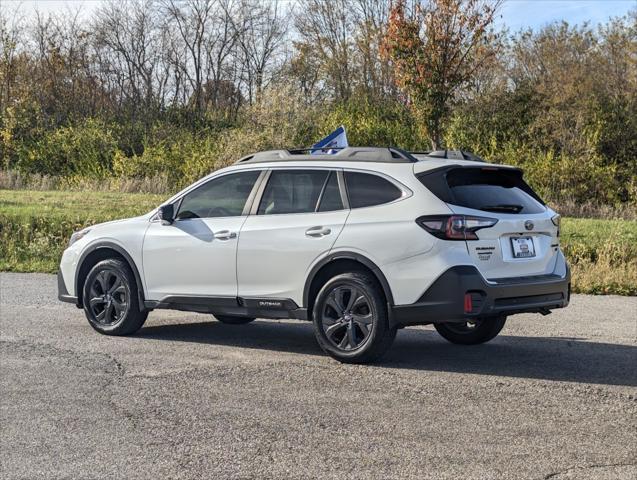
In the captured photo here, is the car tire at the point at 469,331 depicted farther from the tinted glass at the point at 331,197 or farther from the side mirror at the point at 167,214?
the side mirror at the point at 167,214

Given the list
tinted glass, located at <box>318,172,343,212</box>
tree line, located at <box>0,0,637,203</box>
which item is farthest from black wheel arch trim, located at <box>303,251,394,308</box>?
tree line, located at <box>0,0,637,203</box>

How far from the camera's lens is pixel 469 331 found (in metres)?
9.42

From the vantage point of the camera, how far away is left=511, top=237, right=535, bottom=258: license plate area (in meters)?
7.87

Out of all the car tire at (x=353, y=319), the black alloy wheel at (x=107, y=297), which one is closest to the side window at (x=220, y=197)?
the black alloy wheel at (x=107, y=297)

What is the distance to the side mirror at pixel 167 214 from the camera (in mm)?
9367

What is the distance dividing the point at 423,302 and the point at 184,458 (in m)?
Answer: 2.82

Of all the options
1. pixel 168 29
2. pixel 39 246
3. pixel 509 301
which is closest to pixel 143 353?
pixel 509 301

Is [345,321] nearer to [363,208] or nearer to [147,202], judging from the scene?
[363,208]

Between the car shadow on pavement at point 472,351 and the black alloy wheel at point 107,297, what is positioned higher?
the black alloy wheel at point 107,297

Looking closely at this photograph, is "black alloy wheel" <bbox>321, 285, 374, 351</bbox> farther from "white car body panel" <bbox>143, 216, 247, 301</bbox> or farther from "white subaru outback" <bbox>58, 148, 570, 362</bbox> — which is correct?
"white car body panel" <bbox>143, 216, 247, 301</bbox>

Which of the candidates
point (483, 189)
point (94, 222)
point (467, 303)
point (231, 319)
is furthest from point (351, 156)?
point (94, 222)

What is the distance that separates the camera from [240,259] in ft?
28.8

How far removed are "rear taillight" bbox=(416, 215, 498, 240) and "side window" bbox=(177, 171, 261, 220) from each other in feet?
6.84

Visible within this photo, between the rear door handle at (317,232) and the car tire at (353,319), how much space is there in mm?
403
